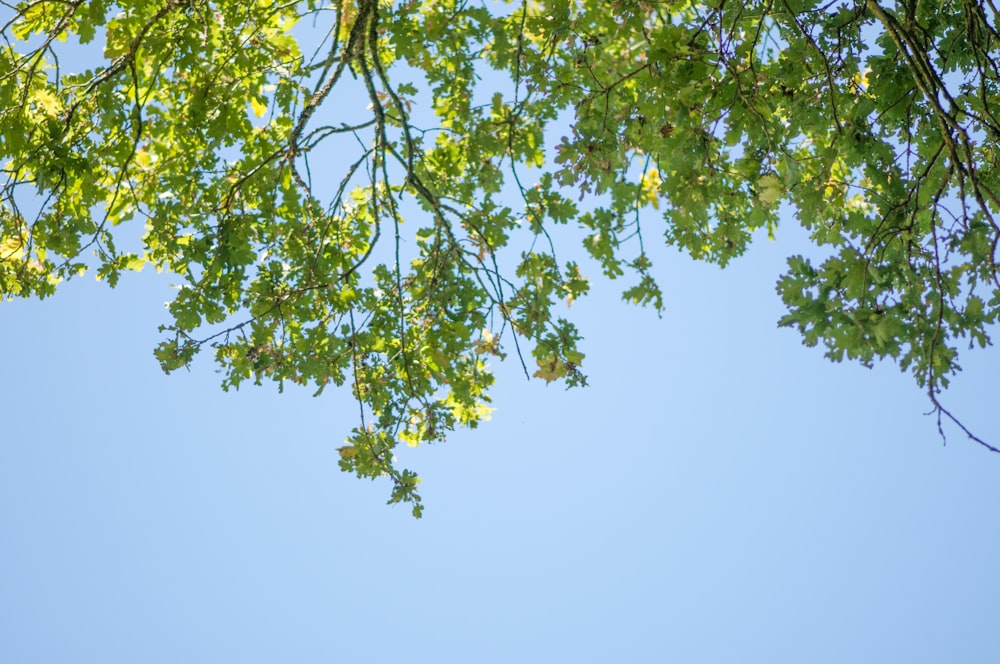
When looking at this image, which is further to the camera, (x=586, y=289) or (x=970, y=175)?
(x=586, y=289)

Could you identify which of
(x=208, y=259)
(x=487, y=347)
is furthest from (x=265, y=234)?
(x=487, y=347)

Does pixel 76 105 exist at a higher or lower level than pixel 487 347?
higher

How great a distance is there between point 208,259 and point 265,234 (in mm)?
339

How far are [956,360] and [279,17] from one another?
4072 mm

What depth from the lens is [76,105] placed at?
14.3 ft

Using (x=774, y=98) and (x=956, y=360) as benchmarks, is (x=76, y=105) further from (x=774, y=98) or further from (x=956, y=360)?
(x=956, y=360)

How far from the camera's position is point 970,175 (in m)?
2.43

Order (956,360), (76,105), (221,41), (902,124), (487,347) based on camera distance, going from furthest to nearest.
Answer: (487,347) → (221,41) → (76,105) → (902,124) → (956,360)

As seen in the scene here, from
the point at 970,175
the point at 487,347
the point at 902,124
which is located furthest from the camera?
the point at 487,347

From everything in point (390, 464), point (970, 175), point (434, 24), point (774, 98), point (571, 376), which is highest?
point (434, 24)

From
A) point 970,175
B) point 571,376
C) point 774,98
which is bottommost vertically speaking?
point 970,175

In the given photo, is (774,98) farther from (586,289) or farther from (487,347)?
(487,347)

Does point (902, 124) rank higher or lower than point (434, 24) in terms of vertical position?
lower

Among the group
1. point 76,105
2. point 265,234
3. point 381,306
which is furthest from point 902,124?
point 76,105
